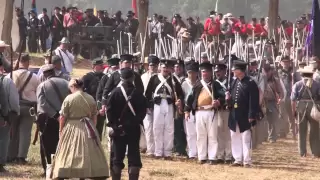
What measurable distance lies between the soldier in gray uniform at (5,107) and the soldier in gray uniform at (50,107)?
626 millimetres

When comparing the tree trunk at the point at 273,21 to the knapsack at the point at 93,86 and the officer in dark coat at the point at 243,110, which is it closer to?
the knapsack at the point at 93,86

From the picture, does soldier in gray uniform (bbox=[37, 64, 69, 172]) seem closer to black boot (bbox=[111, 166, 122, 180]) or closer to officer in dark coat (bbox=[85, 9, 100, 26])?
black boot (bbox=[111, 166, 122, 180])

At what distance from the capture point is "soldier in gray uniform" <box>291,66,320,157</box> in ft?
71.0

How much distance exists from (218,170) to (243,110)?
1203 mm

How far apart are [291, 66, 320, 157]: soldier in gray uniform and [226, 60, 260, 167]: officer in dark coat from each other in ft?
8.33

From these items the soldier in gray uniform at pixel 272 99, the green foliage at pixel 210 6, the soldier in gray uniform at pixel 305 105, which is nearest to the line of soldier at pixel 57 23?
the soldier in gray uniform at pixel 272 99

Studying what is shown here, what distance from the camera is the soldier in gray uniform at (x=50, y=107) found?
16266 millimetres

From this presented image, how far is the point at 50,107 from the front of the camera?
16.3 metres

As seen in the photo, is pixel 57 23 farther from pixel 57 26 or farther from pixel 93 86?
pixel 93 86

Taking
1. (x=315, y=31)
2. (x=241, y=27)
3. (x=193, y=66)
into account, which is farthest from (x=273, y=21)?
(x=193, y=66)

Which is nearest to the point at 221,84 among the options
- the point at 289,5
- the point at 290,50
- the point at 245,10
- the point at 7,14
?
the point at 290,50

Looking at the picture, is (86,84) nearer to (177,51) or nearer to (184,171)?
(184,171)

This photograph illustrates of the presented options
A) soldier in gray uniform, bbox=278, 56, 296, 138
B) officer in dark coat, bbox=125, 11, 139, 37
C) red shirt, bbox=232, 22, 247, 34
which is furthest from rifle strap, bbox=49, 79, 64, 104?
officer in dark coat, bbox=125, 11, 139, 37

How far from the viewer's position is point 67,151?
587 inches
